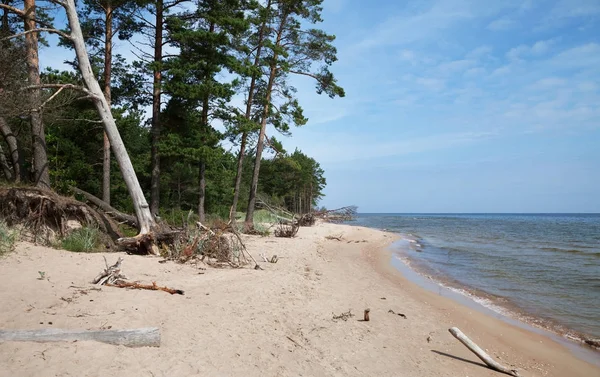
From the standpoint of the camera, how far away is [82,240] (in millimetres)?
8492

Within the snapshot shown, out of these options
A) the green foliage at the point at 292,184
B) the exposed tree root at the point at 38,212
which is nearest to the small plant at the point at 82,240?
the exposed tree root at the point at 38,212

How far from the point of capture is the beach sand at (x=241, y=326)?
3.55m

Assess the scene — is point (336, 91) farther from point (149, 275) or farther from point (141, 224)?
point (149, 275)

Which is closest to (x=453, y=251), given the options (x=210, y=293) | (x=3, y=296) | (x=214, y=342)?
(x=210, y=293)

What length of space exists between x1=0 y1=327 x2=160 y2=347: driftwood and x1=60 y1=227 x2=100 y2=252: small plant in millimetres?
5336

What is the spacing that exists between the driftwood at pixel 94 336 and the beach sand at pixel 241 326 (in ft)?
0.25

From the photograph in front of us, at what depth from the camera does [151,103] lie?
1362 cm

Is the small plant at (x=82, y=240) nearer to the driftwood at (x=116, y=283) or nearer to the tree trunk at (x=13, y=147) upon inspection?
the driftwood at (x=116, y=283)

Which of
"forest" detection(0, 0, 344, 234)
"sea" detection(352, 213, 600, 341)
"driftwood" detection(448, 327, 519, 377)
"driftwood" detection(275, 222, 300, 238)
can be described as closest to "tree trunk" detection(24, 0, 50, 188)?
"forest" detection(0, 0, 344, 234)

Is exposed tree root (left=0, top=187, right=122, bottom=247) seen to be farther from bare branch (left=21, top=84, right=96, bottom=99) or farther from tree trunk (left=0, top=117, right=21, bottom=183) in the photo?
bare branch (left=21, top=84, right=96, bottom=99)

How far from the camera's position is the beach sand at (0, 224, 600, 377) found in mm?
3553

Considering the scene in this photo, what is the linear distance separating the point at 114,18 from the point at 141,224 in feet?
27.0

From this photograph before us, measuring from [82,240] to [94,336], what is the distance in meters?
5.68

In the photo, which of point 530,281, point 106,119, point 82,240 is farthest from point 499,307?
point 106,119
